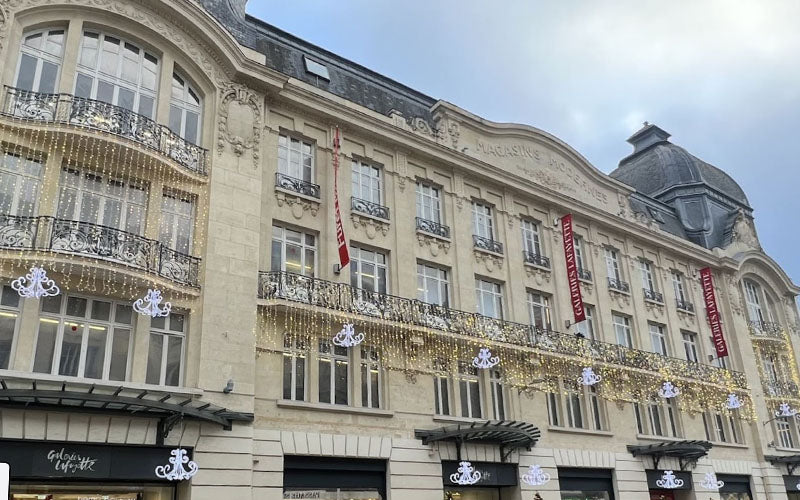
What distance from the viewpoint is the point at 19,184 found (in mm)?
13719

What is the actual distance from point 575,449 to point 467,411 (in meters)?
4.21

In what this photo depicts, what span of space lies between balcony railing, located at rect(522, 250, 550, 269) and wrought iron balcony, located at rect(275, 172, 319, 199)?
8.31 m

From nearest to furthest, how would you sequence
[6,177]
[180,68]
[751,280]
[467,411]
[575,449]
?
[6,177] → [180,68] → [467,411] → [575,449] → [751,280]

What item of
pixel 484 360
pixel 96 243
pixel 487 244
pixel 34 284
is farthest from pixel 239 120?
pixel 484 360

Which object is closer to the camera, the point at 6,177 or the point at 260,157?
the point at 6,177

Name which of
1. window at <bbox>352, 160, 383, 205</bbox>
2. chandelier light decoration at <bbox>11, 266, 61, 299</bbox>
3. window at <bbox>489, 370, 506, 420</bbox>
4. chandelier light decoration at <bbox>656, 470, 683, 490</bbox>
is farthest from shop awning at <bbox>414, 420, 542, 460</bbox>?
chandelier light decoration at <bbox>11, 266, 61, 299</bbox>

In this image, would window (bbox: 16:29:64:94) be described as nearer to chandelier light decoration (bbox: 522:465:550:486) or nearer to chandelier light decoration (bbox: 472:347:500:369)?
chandelier light decoration (bbox: 472:347:500:369)

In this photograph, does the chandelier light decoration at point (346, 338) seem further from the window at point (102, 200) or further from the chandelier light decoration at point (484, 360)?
the window at point (102, 200)

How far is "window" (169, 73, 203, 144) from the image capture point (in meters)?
16.5

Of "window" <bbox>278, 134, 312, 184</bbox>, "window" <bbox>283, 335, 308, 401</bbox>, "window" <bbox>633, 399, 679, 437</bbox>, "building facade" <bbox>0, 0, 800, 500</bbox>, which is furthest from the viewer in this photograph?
"window" <bbox>633, 399, 679, 437</bbox>

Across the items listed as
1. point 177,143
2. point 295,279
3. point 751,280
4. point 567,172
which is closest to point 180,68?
point 177,143

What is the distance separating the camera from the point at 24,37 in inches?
581

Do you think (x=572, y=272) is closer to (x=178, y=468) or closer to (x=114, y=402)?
(x=178, y=468)

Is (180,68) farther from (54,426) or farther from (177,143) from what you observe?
(54,426)
